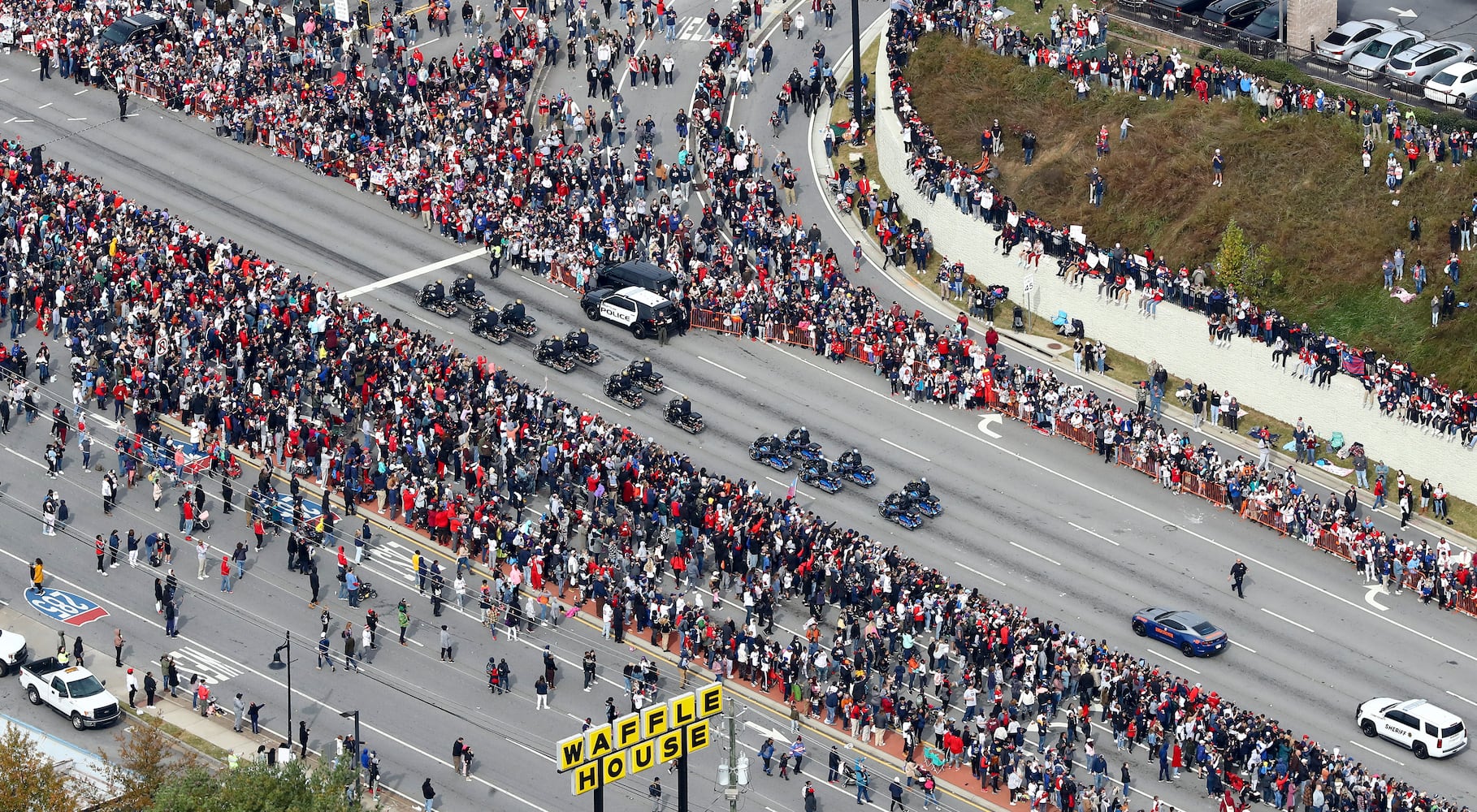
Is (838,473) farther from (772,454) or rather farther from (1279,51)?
(1279,51)

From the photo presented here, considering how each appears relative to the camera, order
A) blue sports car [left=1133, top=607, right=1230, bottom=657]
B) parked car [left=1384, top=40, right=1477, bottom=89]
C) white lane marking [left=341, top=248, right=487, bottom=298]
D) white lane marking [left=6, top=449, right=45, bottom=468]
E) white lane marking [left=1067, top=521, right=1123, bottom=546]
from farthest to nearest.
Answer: white lane marking [left=341, top=248, right=487, bottom=298], parked car [left=1384, top=40, right=1477, bottom=89], white lane marking [left=6, top=449, right=45, bottom=468], white lane marking [left=1067, top=521, right=1123, bottom=546], blue sports car [left=1133, top=607, right=1230, bottom=657]

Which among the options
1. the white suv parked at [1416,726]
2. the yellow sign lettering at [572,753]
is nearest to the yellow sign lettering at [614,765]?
the yellow sign lettering at [572,753]

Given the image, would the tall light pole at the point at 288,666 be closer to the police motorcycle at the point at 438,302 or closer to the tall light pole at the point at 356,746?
the tall light pole at the point at 356,746

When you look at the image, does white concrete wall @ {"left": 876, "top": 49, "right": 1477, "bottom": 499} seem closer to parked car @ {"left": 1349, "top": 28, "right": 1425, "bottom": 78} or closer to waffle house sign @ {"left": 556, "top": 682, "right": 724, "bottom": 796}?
parked car @ {"left": 1349, "top": 28, "right": 1425, "bottom": 78}

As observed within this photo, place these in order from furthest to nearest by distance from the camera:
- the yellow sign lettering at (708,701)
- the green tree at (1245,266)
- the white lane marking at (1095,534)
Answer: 1. the green tree at (1245,266)
2. the white lane marking at (1095,534)
3. the yellow sign lettering at (708,701)

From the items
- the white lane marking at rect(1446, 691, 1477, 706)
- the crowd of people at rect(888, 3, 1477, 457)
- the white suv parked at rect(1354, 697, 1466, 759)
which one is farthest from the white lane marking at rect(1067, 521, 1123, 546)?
the white lane marking at rect(1446, 691, 1477, 706)

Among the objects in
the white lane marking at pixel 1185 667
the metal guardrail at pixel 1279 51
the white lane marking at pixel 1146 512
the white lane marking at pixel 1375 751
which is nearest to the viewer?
the white lane marking at pixel 1375 751
